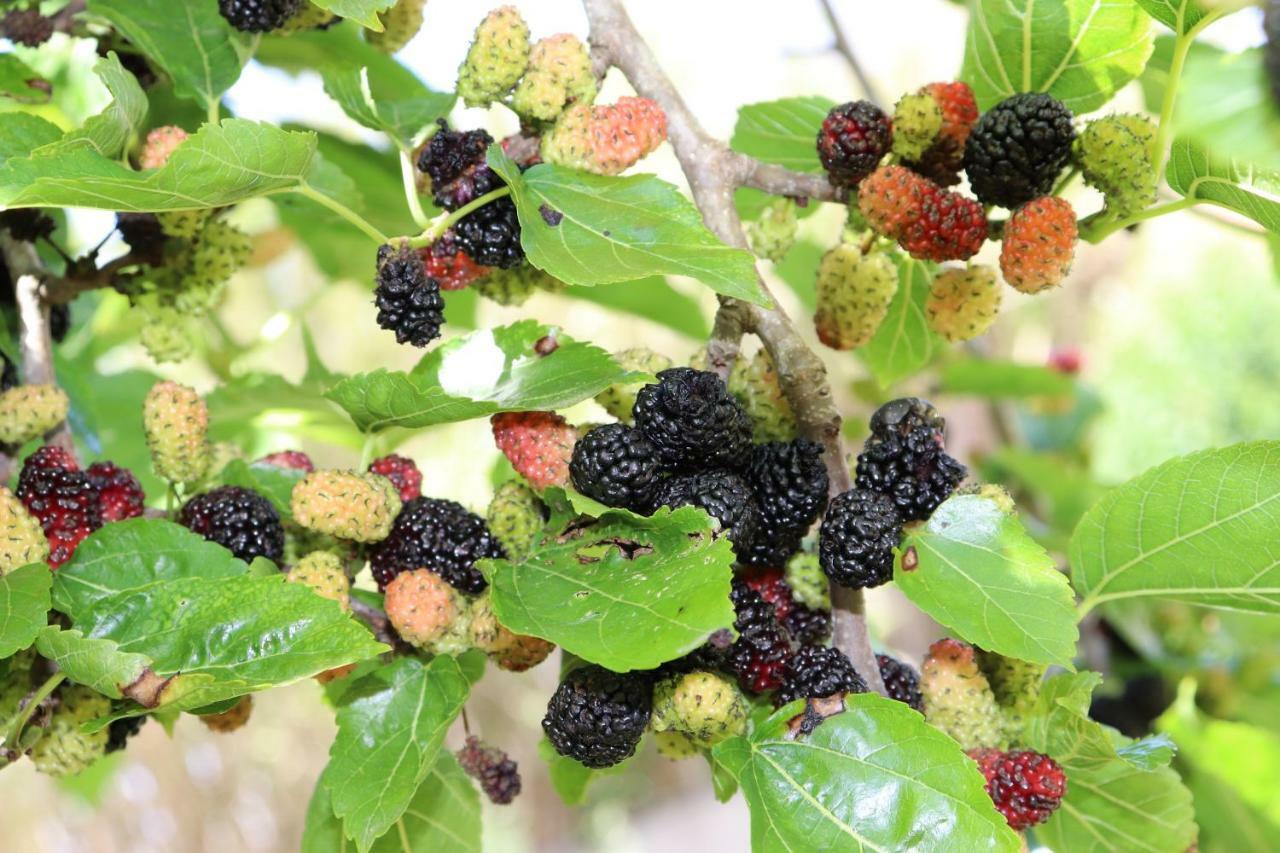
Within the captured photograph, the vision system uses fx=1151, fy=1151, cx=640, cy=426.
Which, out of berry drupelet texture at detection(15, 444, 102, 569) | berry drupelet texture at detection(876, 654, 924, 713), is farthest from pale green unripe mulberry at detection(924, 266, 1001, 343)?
berry drupelet texture at detection(15, 444, 102, 569)

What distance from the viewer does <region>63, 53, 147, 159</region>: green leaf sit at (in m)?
0.61

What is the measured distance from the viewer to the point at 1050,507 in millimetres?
1640

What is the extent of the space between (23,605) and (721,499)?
1.16 ft

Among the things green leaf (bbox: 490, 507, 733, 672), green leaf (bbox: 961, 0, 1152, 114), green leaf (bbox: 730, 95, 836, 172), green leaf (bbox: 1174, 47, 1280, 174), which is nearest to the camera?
green leaf (bbox: 1174, 47, 1280, 174)

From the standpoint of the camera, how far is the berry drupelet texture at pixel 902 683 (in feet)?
2.20

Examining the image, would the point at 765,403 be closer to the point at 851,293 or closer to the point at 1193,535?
the point at 851,293

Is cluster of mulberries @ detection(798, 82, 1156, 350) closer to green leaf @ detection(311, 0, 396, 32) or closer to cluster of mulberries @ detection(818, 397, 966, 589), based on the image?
cluster of mulberries @ detection(818, 397, 966, 589)

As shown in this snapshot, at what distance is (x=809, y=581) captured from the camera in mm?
655

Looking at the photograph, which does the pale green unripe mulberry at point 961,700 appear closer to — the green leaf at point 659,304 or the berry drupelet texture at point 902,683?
the berry drupelet texture at point 902,683

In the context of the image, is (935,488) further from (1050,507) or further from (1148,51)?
(1050,507)

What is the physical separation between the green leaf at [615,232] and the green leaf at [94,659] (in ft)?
0.95

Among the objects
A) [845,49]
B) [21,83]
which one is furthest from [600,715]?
[845,49]

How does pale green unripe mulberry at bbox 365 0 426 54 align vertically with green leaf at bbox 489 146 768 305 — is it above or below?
above

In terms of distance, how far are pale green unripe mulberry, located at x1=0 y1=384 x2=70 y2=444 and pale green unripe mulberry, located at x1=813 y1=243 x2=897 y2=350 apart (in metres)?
0.51
